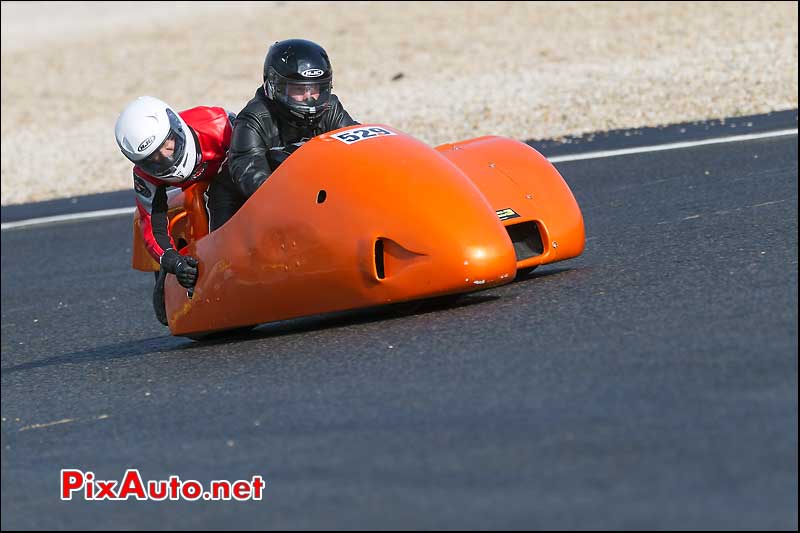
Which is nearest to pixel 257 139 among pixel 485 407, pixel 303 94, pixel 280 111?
pixel 280 111

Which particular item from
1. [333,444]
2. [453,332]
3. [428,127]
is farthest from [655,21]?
[333,444]

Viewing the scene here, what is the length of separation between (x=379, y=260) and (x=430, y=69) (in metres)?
13.6

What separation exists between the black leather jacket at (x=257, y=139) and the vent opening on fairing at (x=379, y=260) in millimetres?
917

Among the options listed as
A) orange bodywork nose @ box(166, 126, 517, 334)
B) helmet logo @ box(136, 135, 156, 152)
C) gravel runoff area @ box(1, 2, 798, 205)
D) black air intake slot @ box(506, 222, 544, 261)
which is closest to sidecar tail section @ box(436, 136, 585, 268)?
black air intake slot @ box(506, 222, 544, 261)

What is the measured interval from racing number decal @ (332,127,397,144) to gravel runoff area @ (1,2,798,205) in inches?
286

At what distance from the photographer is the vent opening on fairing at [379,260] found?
5.92 metres

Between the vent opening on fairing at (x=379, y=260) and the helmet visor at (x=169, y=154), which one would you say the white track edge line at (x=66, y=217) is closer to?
the helmet visor at (x=169, y=154)

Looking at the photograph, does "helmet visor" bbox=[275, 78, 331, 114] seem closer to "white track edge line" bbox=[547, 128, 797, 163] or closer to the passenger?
the passenger

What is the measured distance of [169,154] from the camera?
22.3 ft

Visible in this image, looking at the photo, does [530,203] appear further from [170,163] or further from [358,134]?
[170,163]

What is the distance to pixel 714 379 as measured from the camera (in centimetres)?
434

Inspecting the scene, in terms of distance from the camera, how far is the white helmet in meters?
6.71

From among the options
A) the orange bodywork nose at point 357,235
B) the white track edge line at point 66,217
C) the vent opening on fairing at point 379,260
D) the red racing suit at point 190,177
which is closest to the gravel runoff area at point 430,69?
the white track edge line at point 66,217

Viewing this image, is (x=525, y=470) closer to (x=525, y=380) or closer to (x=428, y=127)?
(x=525, y=380)
